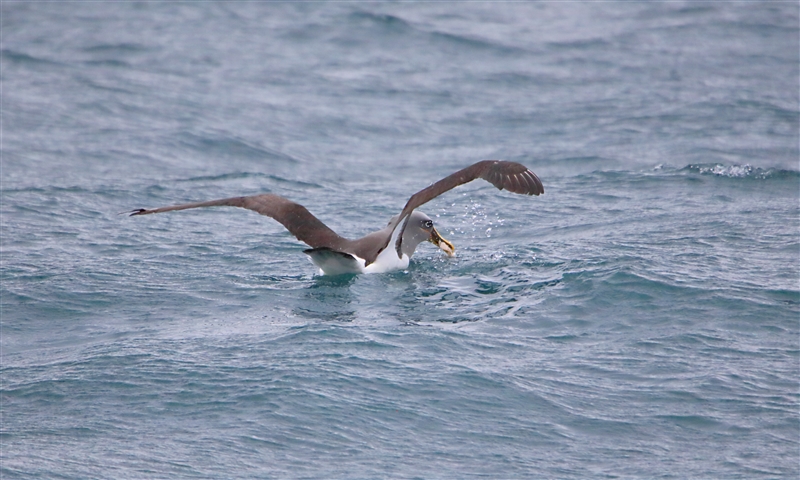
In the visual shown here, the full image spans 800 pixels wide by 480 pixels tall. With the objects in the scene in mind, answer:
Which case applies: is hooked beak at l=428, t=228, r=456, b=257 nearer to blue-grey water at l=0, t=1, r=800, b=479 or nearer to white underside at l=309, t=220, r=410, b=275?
blue-grey water at l=0, t=1, r=800, b=479

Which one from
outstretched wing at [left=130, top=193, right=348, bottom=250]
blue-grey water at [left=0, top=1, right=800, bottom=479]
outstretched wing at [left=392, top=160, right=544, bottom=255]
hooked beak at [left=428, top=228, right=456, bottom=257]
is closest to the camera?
blue-grey water at [left=0, top=1, right=800, bottom=479]

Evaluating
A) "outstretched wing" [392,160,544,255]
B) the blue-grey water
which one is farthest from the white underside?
"outstretched wing" [392,160,544,255]

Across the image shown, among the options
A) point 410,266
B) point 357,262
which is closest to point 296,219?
Result: point 357,262

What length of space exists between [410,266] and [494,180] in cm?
222

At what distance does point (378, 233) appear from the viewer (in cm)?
1082

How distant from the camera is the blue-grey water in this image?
719 cm

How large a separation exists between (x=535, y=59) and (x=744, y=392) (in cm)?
1567

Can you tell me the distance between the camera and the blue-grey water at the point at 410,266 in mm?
7188

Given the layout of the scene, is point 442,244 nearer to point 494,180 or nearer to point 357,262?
point 357,262

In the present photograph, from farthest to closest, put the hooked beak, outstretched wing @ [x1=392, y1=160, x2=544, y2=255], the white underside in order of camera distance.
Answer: the hooked beak
the white underside
outstretched wing @ [x1=392, y1=160, x2=544, y2=255]

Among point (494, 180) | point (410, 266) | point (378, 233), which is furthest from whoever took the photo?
point (410, 266)

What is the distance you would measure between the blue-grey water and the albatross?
28 centimetres

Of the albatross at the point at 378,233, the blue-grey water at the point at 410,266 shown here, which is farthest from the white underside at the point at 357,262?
the blue-grey water at the point at 410,266

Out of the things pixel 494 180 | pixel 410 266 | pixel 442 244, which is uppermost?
pixel 494 180
